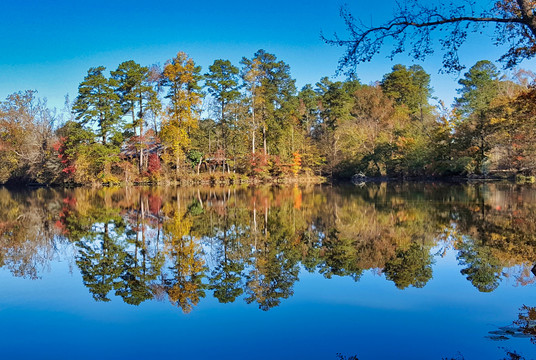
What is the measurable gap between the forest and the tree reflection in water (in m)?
20.4

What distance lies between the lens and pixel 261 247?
8266mm

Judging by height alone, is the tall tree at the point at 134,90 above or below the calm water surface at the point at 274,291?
above

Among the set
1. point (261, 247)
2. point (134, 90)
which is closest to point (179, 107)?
point (134, 90)

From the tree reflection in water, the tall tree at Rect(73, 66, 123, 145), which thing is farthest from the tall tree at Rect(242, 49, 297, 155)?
the tree reflection in water

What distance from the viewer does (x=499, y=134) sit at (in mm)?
28562

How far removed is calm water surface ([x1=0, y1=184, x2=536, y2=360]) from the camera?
394cm

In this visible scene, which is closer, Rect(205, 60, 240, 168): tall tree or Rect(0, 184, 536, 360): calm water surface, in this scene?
Rect(0, 184, 536, 360): calm water surface

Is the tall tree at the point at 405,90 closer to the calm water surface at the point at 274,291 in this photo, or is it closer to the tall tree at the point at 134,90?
the tall tree at the point at 134,90

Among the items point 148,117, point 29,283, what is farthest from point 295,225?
point 148,117

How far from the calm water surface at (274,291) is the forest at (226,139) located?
2410 centimetres

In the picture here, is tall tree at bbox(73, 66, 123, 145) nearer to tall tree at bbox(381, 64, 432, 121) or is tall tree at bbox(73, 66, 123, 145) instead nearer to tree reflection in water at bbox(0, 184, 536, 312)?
tree reflection in water at bbox(0, 184, 536, 312)

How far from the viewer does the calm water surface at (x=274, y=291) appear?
394cm

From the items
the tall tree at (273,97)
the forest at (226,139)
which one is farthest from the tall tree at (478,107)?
the tall tree at (273,97)

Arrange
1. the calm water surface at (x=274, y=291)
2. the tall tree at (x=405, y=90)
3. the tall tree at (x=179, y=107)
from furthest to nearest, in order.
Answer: the tall tree at (x=405, y=90) < the tall tree at (x=179, y=107) < the calm water surface at (x=274, y=291)
